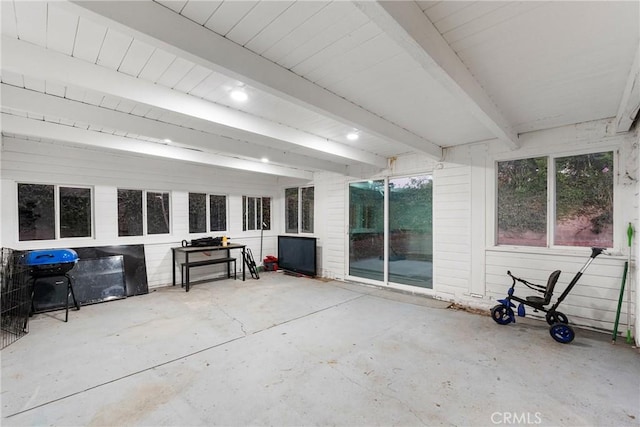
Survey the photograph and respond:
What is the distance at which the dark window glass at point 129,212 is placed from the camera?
5.27m

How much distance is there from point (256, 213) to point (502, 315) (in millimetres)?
5839

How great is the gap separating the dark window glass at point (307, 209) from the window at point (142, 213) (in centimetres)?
319

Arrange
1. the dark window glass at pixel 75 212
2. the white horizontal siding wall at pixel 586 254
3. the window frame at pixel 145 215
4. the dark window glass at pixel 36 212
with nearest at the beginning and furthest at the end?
the white horizontal siding wall at pixel 586 254 → the dark window glass at pixel 36 212 → the dark window glass at pixel 75 212 → the window frame at pixel 145 215

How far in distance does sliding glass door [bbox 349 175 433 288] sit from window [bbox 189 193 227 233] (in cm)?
314

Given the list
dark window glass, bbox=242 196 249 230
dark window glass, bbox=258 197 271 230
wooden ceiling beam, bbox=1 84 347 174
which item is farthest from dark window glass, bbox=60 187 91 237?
dark window glass, bbox=258 197 271 230

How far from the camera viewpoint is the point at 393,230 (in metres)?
5.45

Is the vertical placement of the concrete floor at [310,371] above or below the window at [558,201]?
below

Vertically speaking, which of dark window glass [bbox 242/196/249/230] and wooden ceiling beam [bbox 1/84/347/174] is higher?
wooden ceiling beam [bbox 1/84/347/174]

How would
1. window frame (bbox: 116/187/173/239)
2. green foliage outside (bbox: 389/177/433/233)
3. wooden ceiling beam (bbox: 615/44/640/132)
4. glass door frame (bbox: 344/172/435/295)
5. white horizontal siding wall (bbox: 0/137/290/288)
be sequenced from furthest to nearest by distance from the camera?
window frame (bbox: 116/187/173/239) → glass door frame (bbox: 344/172/435/295) → green foliage outside (bbox: 389/177/433/233) → white horizontal siding wall (bbox: 0/137/290/288) → wooden ceiling beam (bbox: 615/44/640/132)

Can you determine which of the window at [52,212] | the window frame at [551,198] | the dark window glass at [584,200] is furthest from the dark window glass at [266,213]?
the dark window glass at [584,200]

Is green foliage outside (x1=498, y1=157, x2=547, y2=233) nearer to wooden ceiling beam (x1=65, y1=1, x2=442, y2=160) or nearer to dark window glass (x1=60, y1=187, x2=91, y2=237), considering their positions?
wooden ceiling beam (x1=65, y1=1, x2=442, y2=160)

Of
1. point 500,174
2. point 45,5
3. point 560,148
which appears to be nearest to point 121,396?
point 45,5

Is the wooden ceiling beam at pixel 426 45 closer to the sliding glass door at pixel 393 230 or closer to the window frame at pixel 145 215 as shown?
the sliding glass door at pixel 393 230

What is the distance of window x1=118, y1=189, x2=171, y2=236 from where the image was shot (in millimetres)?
5309
